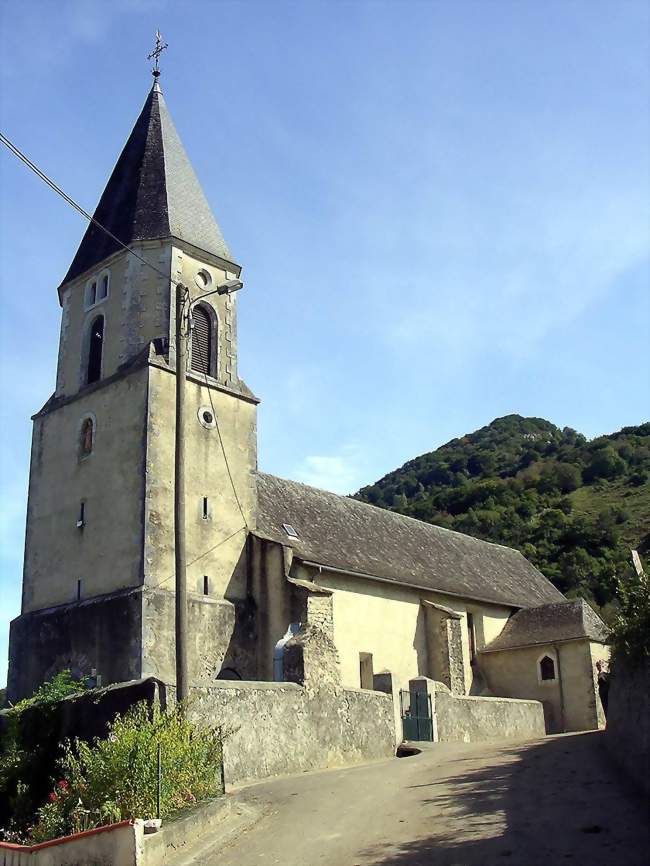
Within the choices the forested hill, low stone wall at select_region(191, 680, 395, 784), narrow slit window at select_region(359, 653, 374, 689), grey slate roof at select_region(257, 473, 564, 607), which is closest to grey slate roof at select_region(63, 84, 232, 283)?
grey slate roof at select_region(257, 473, 564, 607)

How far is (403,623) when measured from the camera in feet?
91.3

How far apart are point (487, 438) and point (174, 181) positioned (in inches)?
3222

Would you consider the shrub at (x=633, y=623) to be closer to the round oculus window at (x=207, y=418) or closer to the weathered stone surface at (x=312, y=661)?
the weathered stone surface at (x=312, y=661)

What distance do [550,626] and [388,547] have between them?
6.21 m

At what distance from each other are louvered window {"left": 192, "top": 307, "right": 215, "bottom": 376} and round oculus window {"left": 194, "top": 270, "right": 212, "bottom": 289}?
0.69 metres

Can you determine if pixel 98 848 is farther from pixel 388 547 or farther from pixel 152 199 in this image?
pixel 388 547

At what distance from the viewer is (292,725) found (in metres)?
17.0

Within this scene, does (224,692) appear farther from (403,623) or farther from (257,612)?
(403,623)

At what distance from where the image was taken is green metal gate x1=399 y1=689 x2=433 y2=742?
21.2 meters

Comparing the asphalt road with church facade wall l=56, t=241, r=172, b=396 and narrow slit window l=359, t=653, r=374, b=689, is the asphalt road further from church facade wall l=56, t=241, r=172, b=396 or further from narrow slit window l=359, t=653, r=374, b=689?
church facade wall l=56, t=241, r=172, b=396

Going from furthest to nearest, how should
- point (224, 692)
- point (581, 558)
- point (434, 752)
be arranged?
point (581, 558) → point (434, 752) → point (224, 692)

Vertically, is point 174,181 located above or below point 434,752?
above

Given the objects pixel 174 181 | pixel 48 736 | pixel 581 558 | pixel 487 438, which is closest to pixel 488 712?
pixel 48 736

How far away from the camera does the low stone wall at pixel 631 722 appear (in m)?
11.2
